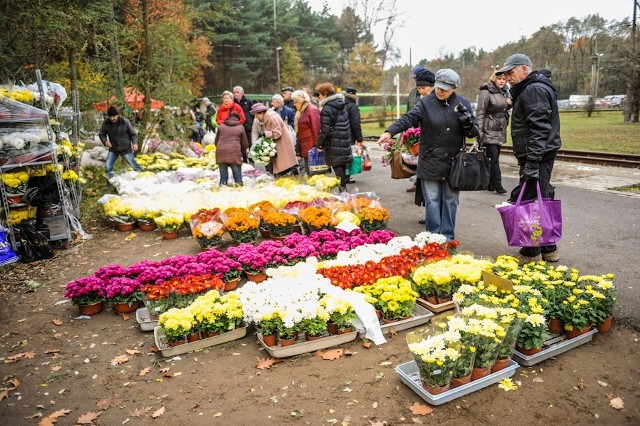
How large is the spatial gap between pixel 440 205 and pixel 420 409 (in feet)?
10.6

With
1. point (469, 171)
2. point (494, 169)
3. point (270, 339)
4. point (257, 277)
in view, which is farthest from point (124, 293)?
point (494, 169)

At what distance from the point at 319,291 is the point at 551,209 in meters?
2.51

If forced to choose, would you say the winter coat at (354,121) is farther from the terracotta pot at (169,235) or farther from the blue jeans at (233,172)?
the terracotta pot at (169,235)

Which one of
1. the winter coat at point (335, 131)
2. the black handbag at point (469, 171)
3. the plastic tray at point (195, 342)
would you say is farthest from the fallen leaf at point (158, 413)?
the winter coat at point (335, 131)

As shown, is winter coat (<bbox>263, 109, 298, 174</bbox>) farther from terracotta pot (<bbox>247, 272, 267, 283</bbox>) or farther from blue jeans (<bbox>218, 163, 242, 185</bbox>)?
terracotta pot (<bbox>247, 272, 267, 283</bbox>)

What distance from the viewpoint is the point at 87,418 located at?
10.5ft

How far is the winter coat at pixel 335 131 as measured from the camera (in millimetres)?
8148

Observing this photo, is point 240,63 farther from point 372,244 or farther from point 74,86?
point 372,244

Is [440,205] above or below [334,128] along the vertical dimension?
below

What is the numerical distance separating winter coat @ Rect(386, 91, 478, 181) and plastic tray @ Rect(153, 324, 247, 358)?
9.08ft

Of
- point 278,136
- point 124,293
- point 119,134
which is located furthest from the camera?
point 119,134

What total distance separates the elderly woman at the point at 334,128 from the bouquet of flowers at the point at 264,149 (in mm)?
1662

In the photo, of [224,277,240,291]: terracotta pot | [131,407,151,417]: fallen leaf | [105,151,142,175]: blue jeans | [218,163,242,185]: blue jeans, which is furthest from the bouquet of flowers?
[131,407,151,417]: fallen leaf

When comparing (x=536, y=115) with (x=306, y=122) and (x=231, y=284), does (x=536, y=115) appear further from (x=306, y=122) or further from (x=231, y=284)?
(x=306, y=122)
